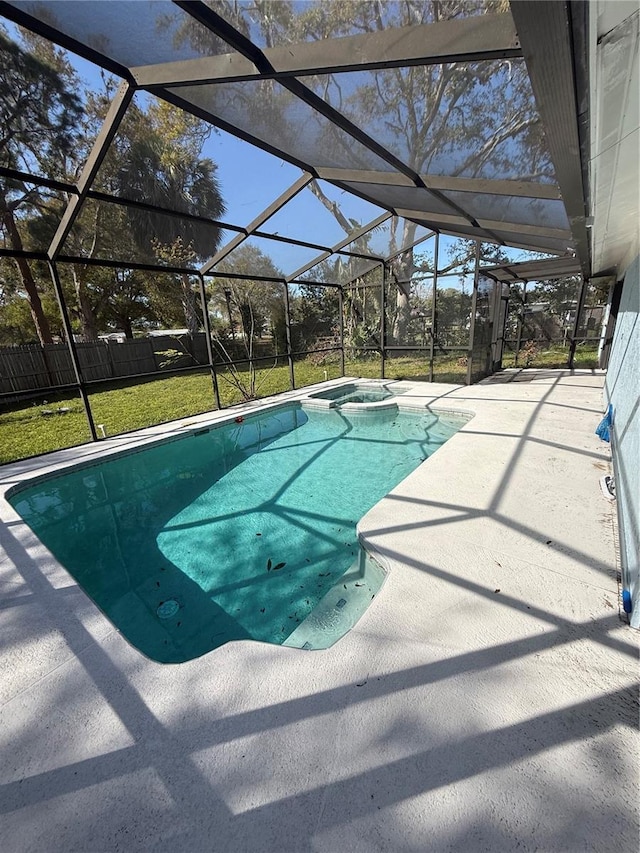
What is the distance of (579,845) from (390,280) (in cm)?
955

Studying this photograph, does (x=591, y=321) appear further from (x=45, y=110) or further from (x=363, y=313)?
(x=45, y=110)

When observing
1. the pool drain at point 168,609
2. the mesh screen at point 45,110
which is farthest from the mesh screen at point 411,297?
the pool drain at point 168,609

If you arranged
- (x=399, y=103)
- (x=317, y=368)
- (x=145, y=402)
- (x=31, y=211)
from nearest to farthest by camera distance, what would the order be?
1. (x=399, y=103)
2. (x=31, y=211)
3. (x=145, y=402)
4. (x=317, y=368)

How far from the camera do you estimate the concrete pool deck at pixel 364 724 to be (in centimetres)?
113

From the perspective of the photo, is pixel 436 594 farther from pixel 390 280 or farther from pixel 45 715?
pixel 390 280

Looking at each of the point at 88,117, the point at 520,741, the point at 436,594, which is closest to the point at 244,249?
the point at 88,117

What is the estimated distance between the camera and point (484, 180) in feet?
10.2

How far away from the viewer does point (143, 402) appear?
8.81 m

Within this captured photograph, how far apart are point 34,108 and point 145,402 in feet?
21.0

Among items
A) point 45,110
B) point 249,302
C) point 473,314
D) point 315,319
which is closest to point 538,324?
point 473,314

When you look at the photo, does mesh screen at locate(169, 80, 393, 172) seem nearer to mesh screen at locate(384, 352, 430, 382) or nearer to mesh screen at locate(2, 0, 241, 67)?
mesh screen at locate(2, 0, 241, 67)

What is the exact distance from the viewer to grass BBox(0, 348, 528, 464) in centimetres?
627

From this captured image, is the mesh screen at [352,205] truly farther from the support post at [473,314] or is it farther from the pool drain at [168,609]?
the pool drain at [168,609]

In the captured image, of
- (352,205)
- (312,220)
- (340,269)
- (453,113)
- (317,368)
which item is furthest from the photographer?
(317,368)
